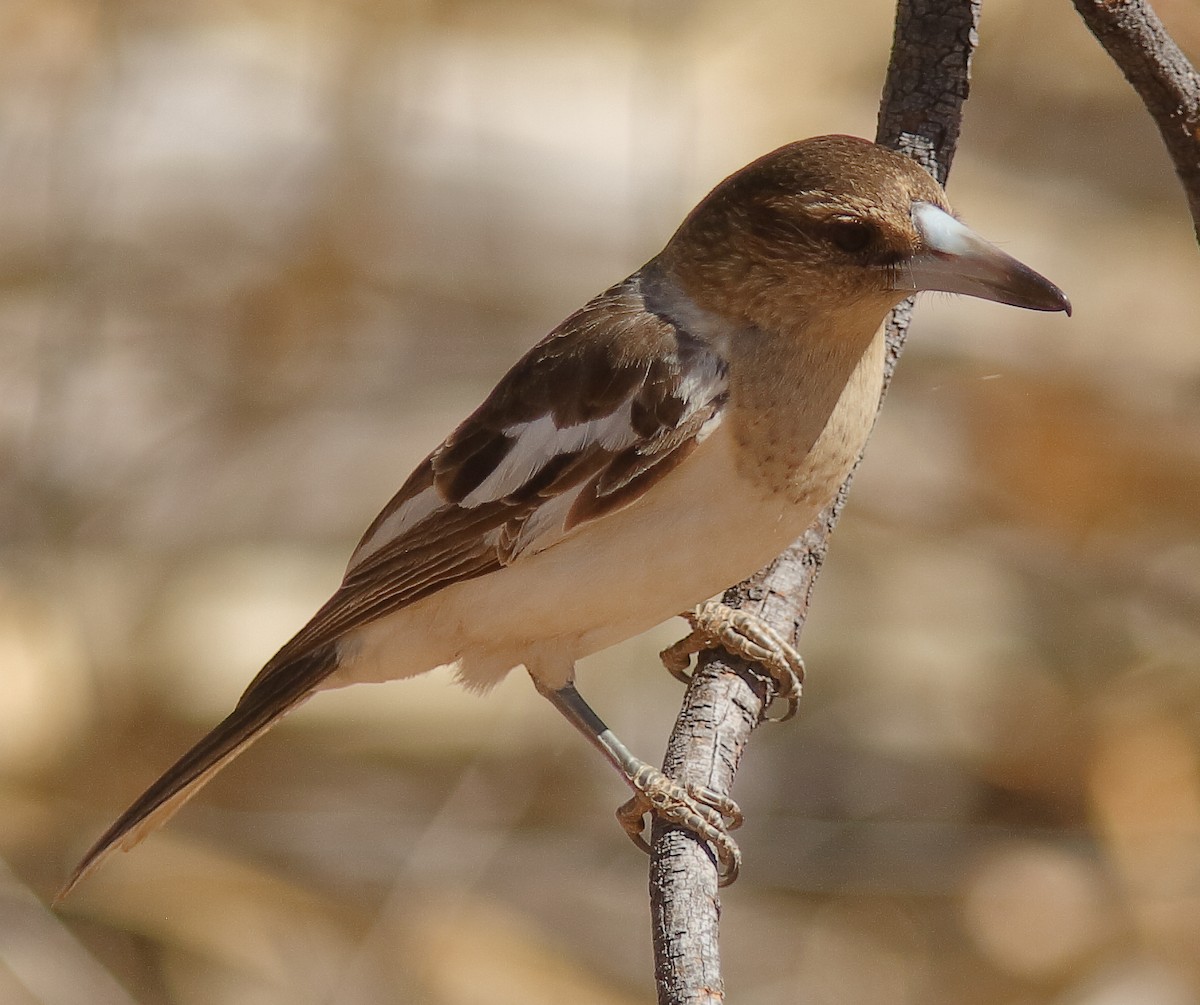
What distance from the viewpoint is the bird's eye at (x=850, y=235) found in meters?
2.12

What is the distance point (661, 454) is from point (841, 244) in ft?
1.26

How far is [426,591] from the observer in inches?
96.5

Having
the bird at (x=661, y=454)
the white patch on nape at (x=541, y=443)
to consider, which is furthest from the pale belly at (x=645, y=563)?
the white patch on nape at (x=541, y=443)

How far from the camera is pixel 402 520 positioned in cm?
256

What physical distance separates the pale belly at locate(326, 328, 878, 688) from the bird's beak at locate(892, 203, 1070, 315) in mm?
248

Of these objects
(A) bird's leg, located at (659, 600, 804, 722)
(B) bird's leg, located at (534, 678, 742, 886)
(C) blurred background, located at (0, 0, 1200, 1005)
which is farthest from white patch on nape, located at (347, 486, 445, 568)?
(C) blurred background, located at (0, 0, 1200, 1005)

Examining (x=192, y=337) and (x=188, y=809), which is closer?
(x=188, y=809)

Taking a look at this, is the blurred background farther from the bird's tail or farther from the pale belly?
the pale belly

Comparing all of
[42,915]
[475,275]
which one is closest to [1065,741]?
[475,275]

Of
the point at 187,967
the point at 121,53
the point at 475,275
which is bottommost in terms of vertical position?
the point at 187,967

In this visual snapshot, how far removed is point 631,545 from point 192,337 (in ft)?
10.0

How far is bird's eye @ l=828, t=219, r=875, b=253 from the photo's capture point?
212 cm

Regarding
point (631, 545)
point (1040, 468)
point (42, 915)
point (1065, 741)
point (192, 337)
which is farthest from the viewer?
point (192, 337)

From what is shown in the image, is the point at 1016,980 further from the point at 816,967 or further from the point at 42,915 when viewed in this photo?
the point at 42,915
